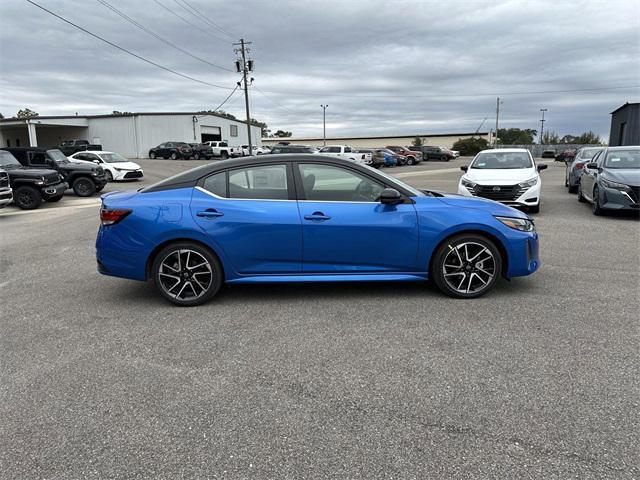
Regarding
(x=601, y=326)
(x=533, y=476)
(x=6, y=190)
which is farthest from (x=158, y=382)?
(x=6, y=190)

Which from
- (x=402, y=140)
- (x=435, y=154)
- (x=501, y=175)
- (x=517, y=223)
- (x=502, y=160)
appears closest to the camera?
(x=517, y=223)

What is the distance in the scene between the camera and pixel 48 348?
401 cm

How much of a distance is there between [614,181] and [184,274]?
29.6 ft

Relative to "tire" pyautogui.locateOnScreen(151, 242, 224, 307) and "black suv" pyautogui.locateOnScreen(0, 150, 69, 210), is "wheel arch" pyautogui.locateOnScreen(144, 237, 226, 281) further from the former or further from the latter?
"black suv" pyautogui.locateOnScreen(0, 150, 69, 210)

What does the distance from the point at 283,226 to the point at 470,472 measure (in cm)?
292

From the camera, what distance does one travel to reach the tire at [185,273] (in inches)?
191

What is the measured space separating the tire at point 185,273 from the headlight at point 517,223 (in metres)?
2.95

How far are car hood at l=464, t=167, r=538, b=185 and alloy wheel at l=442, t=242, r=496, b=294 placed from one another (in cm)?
613

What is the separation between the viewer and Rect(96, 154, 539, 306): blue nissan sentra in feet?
15.7

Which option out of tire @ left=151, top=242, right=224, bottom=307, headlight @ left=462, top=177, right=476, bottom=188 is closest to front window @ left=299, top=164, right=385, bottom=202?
tire @ left=151, top=242, right=224, bottom=307

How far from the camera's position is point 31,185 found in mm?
14016

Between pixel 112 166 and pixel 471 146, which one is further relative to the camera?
pixel 471 146

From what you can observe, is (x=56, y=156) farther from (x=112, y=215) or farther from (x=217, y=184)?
(x=217, y=184)

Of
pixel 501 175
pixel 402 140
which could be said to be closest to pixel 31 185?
pixel 501 175
